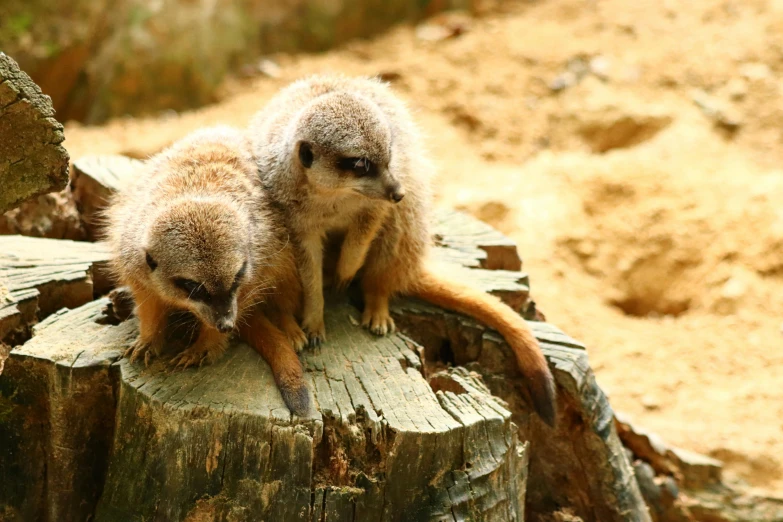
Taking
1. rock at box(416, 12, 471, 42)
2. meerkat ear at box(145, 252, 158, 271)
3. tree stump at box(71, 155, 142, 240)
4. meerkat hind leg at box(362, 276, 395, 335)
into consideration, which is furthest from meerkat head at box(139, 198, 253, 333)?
rock at box(416, 12, 471, 42)

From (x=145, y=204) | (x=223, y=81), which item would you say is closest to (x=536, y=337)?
(x=145, y=204)

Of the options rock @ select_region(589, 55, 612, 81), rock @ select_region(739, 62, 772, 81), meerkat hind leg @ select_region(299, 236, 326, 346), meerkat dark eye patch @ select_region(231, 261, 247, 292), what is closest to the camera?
meerkat dark eye patch @ select_region(231, 261, 247, 292)

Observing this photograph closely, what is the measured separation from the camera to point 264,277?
2.49 metres

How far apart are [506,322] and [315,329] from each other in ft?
2.13

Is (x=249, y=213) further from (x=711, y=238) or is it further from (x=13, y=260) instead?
(x=711, y=238)

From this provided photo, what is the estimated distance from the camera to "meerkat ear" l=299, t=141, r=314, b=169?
2604mm

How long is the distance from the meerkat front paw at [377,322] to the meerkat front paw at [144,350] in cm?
70

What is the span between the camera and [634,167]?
5012mm

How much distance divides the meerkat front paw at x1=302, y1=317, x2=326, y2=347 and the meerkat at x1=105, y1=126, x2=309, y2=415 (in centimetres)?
4

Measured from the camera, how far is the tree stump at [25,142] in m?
1.99

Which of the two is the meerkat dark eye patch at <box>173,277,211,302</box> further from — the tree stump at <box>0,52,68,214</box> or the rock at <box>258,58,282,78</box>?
the rock at <box>258,58,282,78</box>

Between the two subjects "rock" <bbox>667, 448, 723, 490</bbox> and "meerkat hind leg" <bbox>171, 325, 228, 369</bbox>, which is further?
"rock" <bbox>667, 448, 723, 490</bbox>

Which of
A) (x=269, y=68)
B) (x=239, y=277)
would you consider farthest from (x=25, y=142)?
(x=269, y=68)

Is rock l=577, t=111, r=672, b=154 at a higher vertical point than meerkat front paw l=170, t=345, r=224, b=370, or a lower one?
higher
